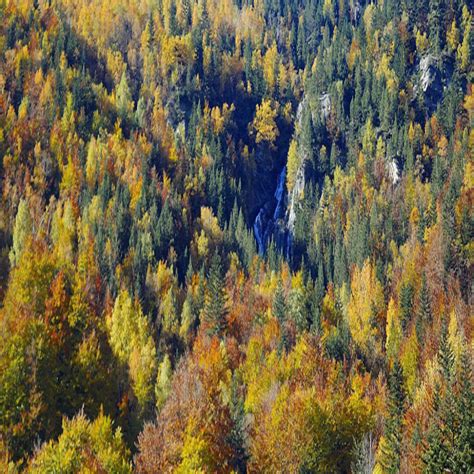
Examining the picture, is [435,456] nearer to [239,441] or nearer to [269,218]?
[239,441]

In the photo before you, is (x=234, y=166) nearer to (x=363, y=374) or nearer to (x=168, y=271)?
(x=168, y=271)

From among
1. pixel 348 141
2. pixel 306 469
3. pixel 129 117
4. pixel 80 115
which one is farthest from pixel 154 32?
pixel 306 469

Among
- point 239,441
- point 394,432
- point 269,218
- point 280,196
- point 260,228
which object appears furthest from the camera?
point 280,196

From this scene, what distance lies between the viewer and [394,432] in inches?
1893

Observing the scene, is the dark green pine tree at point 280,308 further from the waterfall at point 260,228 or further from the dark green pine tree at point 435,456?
the dark green pine tree at point 435,456

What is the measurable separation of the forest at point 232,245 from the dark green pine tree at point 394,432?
0.29 metres

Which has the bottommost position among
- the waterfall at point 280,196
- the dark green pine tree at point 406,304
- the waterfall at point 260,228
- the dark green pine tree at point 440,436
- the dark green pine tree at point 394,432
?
the waterfall at point 260,228

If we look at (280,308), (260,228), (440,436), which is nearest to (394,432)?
(440,436)

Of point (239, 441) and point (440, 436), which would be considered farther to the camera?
point (239, 441)

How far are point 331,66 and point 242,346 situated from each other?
4248 inches

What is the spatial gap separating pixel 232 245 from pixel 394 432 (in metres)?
82.1

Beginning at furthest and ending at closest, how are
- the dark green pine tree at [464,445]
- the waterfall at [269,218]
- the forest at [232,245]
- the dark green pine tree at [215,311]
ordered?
the waterfall at [269,218] < the dark green pine tree at [215,311] < the forest at [232,245] < the dark green pine tree at [464,445]

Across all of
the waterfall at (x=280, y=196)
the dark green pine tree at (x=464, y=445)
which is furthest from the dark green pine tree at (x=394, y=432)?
the waterfall at (x=280, y=196)

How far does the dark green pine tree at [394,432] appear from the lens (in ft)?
150
